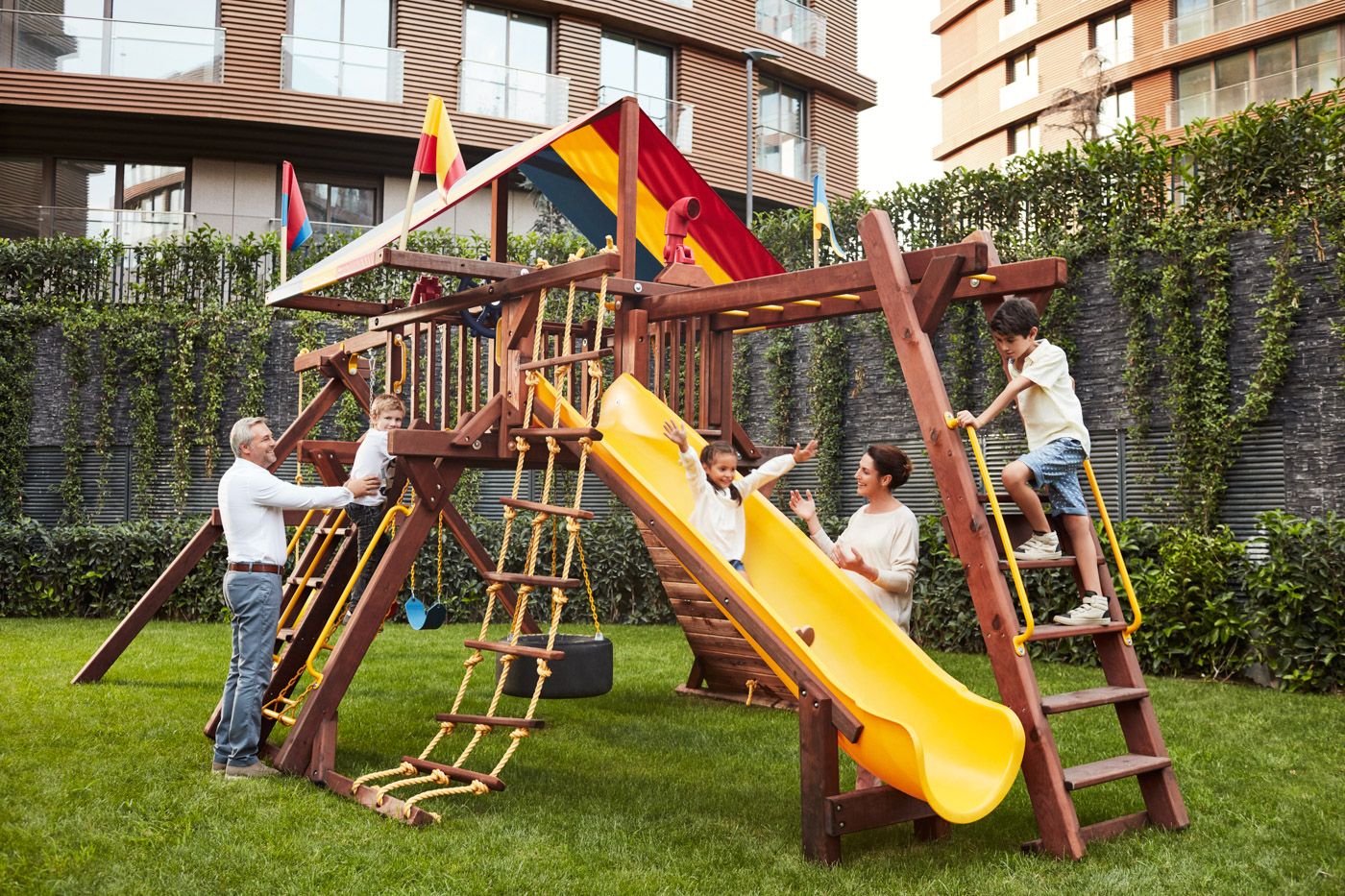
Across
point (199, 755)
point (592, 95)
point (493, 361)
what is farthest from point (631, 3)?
point (199, 755)

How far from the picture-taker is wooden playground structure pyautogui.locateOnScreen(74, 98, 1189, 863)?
17.2 feet

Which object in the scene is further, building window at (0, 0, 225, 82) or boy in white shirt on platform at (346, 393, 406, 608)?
building window at (0, 0, 225, 82)

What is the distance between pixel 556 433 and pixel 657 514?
2.87ft

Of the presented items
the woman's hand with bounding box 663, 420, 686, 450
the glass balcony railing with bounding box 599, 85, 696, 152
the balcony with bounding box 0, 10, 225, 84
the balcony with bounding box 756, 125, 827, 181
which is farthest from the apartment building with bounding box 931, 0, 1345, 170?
the woman's hand with bounding box 663, 420, 686, 450

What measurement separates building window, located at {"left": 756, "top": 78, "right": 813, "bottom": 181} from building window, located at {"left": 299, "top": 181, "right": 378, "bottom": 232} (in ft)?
26.1

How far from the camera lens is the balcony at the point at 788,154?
24234mm

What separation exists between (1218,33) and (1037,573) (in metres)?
22.6

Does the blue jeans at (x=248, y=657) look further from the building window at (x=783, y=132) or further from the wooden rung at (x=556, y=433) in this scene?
the building window at (x=783, y=132)

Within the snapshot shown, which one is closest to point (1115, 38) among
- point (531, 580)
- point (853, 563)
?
point (853, 563)

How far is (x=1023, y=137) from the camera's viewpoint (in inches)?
1400

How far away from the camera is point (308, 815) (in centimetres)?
578

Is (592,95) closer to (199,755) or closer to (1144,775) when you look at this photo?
(199,755)

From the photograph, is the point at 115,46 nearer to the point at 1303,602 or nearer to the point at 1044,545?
the point at 1044,545

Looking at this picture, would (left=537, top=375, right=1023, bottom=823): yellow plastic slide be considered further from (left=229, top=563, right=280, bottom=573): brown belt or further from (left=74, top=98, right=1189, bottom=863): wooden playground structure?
(left=229, top=563, right=280, bottom=573): brown belt
